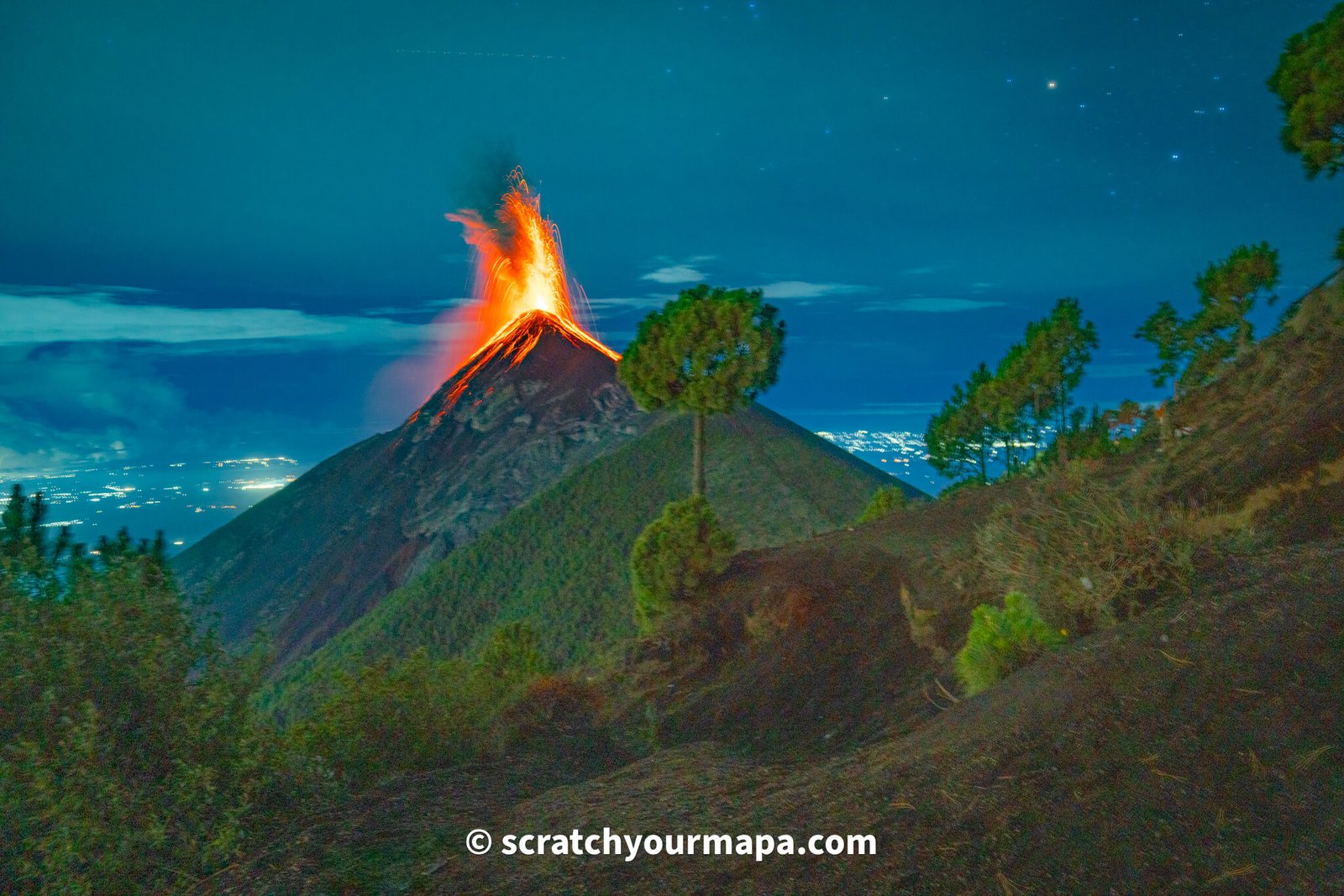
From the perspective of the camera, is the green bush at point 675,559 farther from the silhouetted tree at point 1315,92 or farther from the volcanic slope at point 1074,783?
the silhouetted tree at point 1315,92

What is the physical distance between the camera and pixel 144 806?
5.02m

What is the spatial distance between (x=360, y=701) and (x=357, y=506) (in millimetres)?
58730

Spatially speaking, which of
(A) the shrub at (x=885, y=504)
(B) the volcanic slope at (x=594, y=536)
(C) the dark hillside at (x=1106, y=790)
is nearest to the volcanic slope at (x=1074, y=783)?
(C) the dark hillside at (x=1106, y=790)

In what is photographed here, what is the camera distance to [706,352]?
23109mm

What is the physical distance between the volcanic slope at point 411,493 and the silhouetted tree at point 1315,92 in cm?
4663

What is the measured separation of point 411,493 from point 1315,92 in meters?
59.6

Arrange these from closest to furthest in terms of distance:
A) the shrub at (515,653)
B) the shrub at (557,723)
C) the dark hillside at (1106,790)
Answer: the dark hillside at (1106,790) → the shrub at (557,723) → the shrub at (515,653)

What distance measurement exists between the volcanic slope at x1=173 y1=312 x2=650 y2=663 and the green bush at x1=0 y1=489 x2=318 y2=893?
46.8 meters

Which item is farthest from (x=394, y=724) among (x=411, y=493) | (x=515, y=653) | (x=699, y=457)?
(x=411, y=493)

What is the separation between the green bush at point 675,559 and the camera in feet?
56.6

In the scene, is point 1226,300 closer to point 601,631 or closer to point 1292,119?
point 1292,119

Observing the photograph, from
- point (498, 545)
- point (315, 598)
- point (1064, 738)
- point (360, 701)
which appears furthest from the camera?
point (315, 598)

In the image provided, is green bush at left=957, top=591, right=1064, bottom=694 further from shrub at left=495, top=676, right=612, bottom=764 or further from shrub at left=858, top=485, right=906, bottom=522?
shrub at left=858, top=485, right=906, bottom=522

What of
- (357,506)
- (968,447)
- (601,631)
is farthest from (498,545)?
(968,447)
